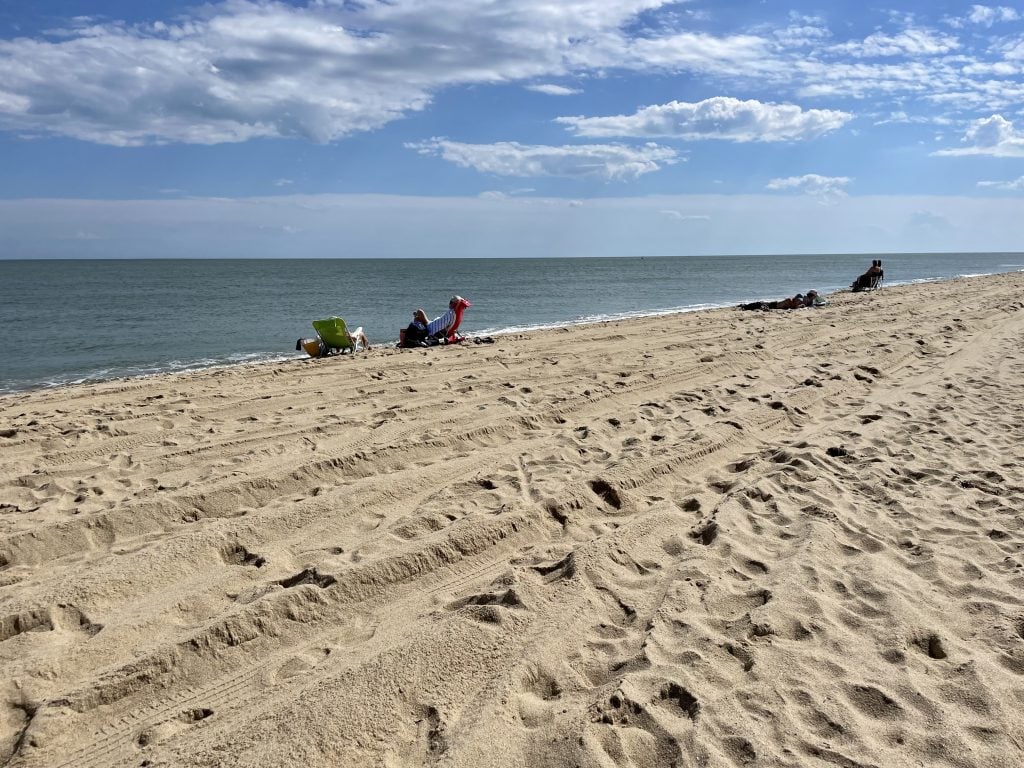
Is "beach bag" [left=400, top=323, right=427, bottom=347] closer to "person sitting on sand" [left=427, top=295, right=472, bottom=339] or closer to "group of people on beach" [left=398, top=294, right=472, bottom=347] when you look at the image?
"group of people on beach" [left=398, top=294, right=472, bottom=347]

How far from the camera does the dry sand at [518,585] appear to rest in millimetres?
2492

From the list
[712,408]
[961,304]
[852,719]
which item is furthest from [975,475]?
[961,304]

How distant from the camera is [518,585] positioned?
11.3ft

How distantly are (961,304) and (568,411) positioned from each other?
1585cm

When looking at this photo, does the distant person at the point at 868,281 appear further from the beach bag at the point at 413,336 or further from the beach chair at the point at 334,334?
the beach chair at the point at 334,334

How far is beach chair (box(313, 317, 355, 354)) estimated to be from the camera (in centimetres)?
1257

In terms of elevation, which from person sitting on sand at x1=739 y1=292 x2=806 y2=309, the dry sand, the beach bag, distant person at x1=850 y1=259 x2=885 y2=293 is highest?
distant person at x1=850 y1=259 x2=885 y2=293

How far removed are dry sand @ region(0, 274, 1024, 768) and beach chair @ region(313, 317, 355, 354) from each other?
5.46m

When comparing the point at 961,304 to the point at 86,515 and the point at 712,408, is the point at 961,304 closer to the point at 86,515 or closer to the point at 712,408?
the point at 712,408

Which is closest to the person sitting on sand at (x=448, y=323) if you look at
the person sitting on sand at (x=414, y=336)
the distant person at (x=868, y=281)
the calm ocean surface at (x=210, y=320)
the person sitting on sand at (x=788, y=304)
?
the person sitting on sand at (x=414, y=336)

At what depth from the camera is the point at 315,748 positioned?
7.89 feet

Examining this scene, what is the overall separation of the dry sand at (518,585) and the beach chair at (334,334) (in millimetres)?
5460

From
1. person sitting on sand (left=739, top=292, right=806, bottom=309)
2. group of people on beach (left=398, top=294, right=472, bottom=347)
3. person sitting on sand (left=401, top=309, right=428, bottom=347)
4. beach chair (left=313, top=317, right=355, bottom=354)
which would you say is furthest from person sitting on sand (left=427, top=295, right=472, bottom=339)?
person sitting on sand (left=739, top=292, right=806, bottom=309)

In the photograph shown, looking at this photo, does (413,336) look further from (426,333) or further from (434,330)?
(434,330)
